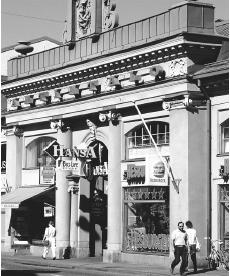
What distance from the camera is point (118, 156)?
125 ft

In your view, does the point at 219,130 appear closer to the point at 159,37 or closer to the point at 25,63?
the point at 159,37

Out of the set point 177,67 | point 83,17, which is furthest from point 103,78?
point 177,67

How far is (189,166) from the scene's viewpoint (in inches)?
1329

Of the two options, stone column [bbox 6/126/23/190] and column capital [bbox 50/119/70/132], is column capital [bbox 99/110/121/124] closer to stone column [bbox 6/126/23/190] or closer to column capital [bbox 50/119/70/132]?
column capital [bbox 50/119/70/132]

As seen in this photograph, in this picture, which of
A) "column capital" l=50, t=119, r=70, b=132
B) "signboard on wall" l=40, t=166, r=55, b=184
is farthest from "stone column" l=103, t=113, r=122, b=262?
"signboard on wall" l=40, t=166, r=55, b=184

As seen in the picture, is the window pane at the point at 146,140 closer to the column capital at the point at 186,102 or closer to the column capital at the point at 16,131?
the column capital at the point at 186,102

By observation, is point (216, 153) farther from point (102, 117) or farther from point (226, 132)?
point (102, 117)

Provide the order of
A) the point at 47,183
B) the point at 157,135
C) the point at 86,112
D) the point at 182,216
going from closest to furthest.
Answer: the point at 182,216 → the point at 157,135 → the point at 86,112 → the point at 47,183

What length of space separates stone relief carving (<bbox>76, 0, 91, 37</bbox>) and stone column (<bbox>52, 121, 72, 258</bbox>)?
4.71 meters

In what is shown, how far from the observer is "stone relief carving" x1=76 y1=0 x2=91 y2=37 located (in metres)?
40.2

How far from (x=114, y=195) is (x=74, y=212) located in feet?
14.0

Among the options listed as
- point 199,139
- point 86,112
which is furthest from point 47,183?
point 199,139

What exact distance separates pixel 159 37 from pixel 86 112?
22.1 ft

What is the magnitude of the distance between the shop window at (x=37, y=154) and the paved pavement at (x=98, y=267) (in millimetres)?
5374
